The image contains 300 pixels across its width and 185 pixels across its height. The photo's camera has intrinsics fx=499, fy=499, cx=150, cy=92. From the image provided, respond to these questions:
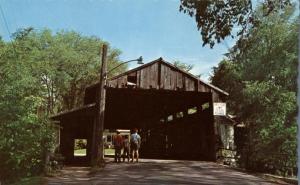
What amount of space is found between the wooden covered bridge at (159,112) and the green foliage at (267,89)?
270 centimetres

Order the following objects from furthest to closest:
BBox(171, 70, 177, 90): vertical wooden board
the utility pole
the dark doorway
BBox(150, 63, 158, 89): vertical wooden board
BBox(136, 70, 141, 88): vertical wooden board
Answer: the dark doorway < BBox(171, 70, 177, 90): vertical wooden board < BBox(150, 63, 158, 89): vertical wooden board < BBox(136, 70, 141, 88): vertical wooden board < the utility pole

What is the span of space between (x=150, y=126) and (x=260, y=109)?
1241 centimetres

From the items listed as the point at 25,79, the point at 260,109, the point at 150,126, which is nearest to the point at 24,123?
the point at 25,79

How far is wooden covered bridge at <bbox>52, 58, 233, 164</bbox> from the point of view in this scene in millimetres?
28922

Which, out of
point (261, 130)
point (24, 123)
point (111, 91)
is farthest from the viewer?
point (111, 91)

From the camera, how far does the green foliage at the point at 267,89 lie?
75.0ft

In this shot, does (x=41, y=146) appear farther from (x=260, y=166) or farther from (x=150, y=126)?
(x=150, y=126)

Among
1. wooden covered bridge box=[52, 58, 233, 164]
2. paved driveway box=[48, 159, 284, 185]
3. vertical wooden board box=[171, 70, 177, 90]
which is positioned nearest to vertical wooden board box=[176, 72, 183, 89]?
wooden covered bridge box=[52, 58, 233, 164]

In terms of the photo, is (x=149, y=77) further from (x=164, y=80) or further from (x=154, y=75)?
(x=164, y=80)

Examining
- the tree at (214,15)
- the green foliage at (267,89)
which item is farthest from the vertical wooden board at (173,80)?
the tree at (214,15)

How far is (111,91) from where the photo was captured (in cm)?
3131

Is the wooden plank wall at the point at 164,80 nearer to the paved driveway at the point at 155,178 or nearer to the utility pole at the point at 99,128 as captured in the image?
the utility pole at the point at 99,128

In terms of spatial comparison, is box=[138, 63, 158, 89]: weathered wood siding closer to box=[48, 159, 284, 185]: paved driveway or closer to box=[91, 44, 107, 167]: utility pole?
box=[91, 44, 107, 167]: utility pole

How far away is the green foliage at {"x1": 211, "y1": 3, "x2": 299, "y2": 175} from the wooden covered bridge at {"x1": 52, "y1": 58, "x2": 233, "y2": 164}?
8.86 feet
